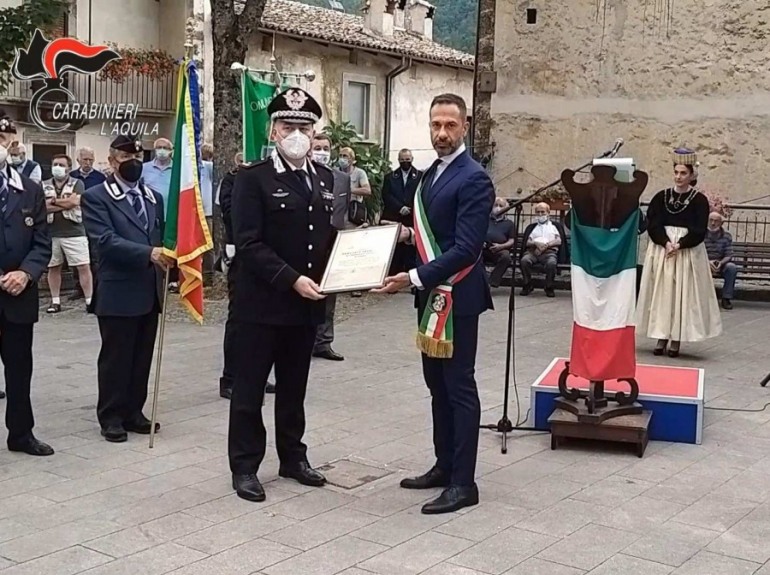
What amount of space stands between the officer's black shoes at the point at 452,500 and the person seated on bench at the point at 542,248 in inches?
361

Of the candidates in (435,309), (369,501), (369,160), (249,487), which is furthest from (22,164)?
(435,309)

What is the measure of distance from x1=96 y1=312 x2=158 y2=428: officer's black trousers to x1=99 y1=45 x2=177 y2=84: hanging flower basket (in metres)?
14.8

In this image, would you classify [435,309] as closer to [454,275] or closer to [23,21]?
[454,275]

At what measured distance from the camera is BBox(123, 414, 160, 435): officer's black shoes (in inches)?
268

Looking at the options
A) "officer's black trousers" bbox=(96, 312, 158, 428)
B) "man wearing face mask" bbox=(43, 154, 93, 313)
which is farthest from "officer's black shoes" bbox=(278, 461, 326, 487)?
"man wearing face mask" bbox=(43, 154, 93, 313)

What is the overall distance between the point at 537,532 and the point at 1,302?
3250 millimetres

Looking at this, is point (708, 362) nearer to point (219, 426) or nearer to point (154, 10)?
point (219, 426)

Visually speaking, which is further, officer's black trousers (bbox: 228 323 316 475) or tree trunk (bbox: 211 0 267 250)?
tree trunk (bbox: 211 0 267 250)

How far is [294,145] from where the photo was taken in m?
5.30

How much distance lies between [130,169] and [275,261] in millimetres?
1877

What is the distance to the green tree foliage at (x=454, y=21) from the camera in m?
50.2

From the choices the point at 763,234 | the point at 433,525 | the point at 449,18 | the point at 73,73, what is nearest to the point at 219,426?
the point at 433,525

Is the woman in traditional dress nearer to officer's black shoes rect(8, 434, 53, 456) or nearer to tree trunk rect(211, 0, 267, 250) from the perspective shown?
officer's black shoes rect(8, 434, 53, 456)

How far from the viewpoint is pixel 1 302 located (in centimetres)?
596
